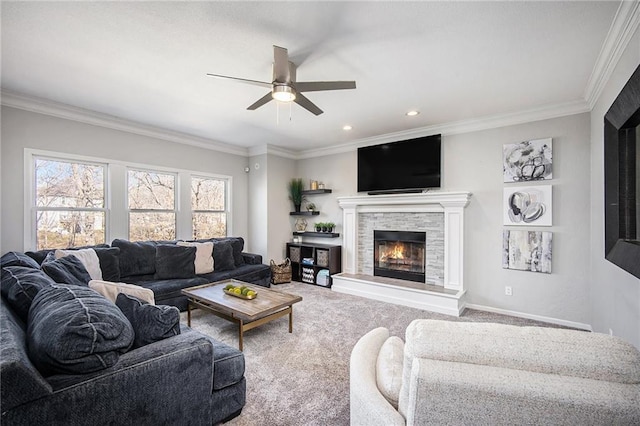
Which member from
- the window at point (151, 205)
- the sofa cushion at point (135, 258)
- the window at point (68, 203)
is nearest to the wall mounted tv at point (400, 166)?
the window at point (151, 205)

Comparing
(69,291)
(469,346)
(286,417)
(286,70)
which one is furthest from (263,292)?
(469,346)

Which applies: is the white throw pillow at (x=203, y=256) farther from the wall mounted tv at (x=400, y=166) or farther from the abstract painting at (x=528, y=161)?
the abstract painting at (x=528, y=161)

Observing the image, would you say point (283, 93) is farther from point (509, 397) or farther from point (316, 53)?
point (509, 397)

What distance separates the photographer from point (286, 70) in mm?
2230

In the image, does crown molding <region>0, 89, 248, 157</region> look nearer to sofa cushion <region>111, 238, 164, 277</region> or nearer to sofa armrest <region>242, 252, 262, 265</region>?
sofa cushion <region>111, 238, 164, 277</region>

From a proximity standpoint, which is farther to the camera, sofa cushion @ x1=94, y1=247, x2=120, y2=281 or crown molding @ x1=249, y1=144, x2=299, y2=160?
crown molding @ x1=249, y1=144, x2=299, y2=160

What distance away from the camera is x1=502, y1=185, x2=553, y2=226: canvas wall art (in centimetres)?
346

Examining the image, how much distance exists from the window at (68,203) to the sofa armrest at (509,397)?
15.0ft

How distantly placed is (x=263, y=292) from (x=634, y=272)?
3093 millimetres

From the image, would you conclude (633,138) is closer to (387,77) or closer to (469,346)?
(387,77)

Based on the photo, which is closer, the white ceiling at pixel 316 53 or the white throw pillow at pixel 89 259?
the white ceiling at pixel 316 53

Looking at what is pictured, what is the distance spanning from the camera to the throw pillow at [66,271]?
7.45 ft

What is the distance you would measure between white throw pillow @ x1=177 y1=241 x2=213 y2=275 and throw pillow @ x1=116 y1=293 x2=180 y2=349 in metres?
2.55

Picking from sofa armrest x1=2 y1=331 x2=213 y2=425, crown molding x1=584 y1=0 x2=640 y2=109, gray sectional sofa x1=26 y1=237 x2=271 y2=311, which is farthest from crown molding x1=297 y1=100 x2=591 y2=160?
sofa armrest x1=2 y1=331 x2=213 y2=425
